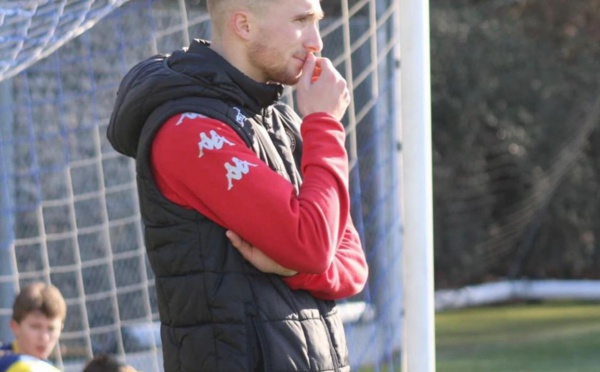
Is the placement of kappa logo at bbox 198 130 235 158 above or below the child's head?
above

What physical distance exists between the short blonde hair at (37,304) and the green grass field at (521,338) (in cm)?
434

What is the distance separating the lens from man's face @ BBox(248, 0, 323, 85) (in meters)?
2.74

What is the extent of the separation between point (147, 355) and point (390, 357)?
4.38 ft

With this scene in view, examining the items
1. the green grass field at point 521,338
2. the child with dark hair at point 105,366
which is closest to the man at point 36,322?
the child with dark hair at point 105,366

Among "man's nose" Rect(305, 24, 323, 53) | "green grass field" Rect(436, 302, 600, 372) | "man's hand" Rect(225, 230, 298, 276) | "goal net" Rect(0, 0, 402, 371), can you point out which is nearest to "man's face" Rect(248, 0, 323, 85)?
"man's nose" Rect(305, 24, 323, 53)

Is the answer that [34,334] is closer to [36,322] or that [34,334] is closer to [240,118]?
[36,322]

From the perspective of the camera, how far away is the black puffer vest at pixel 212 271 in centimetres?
260

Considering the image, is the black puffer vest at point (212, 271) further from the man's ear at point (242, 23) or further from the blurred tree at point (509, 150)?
the blurred tree at point (509, 150)

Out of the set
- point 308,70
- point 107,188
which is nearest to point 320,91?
point 308,70

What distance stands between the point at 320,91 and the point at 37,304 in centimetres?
246

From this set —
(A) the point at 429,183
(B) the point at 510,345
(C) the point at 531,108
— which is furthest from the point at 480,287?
(A) the point at 429,183

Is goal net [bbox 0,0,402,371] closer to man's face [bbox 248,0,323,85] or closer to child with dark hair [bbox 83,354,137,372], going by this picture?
child with dark hair [bbox 83,354,137,372]

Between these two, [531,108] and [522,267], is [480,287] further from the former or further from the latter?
[531,108]

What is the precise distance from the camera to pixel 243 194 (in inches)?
101
